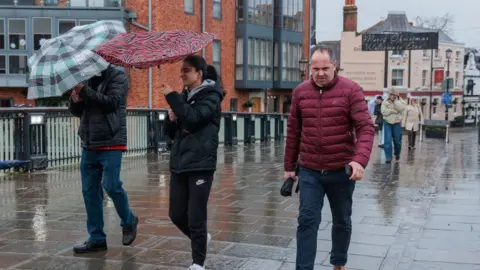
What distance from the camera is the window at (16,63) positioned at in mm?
30922

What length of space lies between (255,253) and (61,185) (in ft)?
16.9

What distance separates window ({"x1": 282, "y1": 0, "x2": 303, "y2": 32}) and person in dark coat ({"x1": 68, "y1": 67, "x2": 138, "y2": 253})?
35.7 metres

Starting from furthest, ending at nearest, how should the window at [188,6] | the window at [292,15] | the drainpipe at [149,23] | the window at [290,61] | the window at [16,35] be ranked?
the window at [292,15], the window at [290,61], the window at [188,6], the window at [16,35], the drainpipe at [149,23]

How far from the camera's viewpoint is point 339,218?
4719 millimetres

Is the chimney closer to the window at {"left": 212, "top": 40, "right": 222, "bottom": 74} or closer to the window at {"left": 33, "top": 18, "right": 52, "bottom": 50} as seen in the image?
the window at {"left": 212, "top": 40, "right": 222, "bottom": 74}

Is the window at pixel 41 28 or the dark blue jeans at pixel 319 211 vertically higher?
the window at pixel 41 28

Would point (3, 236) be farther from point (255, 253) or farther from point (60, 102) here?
point (60, 102)

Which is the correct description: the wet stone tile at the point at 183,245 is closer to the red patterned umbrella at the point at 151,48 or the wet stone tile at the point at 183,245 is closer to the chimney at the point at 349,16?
the red patterned umbrella at the point at 151,48

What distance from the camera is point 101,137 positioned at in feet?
17.0

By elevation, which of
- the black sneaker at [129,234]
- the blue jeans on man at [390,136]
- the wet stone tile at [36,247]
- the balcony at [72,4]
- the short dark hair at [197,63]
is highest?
the balcony at [72,4]

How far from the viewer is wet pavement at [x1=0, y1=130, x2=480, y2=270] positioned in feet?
17.4

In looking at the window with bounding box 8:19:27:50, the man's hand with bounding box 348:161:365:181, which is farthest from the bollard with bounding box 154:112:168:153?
the window with bounding box 8:19:27:50

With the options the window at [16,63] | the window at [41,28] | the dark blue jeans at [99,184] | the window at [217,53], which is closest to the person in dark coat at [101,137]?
the dark blue jeans at [99,184]

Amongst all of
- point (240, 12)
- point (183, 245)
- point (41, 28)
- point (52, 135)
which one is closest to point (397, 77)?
point (240, 12)
